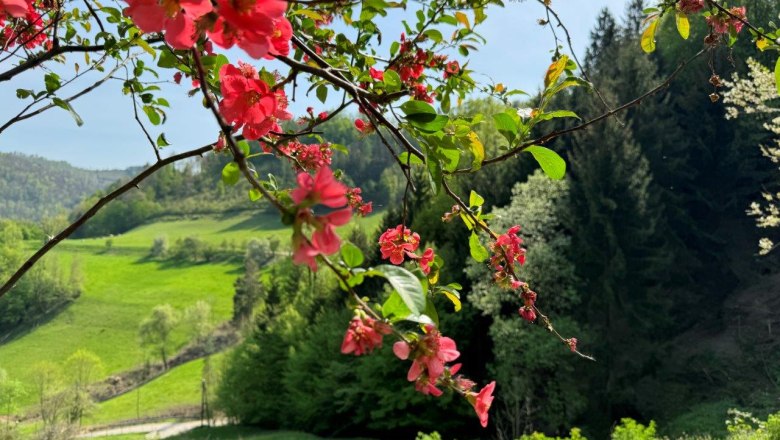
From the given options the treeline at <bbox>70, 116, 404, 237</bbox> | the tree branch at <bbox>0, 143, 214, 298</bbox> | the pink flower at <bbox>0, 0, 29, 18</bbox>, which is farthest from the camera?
the treeline at <bbox>70, 116, 404, 237</bbox>

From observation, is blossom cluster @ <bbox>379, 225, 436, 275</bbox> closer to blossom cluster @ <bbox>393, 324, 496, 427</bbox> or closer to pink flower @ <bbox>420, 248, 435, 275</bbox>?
pink flower @ <bbox>420, 248, 435, 275</bbox>

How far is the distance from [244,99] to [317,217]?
0.36m

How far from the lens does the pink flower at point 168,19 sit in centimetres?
45

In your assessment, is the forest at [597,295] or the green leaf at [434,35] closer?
the green leaf at [434,35]

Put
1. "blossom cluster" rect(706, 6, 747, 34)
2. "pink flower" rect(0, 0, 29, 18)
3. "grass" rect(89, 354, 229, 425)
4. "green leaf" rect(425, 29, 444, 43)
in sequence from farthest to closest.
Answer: "grass" rect(89, 354, 229, 425)
"green leaf" rect(425, 29, 444, 43)
"blossom cluster" rect(706, 6, 747, 34)
"pink flower" rect(0, 0, 29, 18)

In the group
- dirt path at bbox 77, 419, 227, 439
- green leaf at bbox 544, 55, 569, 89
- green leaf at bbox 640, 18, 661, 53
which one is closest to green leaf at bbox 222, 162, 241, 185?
green leaf at bbox 544, 55, 569, 89

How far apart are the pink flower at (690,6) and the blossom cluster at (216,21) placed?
1017mm

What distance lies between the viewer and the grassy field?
4066cm

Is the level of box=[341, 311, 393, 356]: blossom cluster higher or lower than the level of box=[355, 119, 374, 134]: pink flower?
lower

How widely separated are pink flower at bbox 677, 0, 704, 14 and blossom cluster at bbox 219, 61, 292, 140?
91cm

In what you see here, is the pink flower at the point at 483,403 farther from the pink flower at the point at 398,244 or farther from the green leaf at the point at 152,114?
the green leaf at the point at 152,114

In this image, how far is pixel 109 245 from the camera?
67000mm

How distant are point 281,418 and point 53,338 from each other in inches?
1385

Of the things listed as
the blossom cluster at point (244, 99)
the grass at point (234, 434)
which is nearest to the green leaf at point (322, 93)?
the blossom cluster at point (244, 99)
